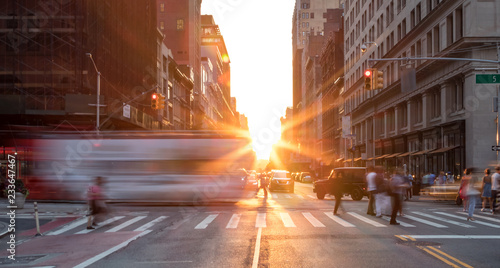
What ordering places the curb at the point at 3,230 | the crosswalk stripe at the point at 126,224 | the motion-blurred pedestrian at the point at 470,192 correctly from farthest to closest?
the motion-blurred pedestrian at the point at 470,192, the crosswalk stripe at the point at 126,224, the curb at the point at 3,230

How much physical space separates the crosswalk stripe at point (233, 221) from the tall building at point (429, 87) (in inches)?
371

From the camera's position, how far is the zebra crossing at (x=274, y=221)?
1773 cm

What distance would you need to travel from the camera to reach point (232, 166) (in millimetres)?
27391

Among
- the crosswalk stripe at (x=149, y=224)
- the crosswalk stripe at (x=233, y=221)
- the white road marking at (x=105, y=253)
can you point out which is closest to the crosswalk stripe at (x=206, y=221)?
the crosswalk stripe at (x=233, y=221)

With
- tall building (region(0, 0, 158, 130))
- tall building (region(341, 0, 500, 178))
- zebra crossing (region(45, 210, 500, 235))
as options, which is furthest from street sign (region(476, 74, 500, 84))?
tall building (region(0, 0, 158, 130))

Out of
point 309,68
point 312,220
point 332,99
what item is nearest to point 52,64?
point 312,220

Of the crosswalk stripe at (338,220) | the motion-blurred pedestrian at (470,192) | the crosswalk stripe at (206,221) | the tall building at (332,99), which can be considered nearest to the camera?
the crosswalk stripe at (206,221)

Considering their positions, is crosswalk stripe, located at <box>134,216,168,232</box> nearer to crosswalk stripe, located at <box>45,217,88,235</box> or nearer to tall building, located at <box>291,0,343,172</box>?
crosswalk stripe, located at <box>45,217,88,235</box>

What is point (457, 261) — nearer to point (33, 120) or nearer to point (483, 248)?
point (483, 248)

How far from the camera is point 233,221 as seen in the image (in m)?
19.4

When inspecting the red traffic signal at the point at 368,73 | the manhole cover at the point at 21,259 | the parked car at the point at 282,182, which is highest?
the red traffic signal at the point at 368,73

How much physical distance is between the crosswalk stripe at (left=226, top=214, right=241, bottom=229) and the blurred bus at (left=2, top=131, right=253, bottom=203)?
574 cm

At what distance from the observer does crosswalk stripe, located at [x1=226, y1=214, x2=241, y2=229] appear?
1766 cm

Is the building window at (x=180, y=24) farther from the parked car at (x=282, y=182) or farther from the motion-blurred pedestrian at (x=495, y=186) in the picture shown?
the motion-blurred pedestrian at (x=495, y=186)
